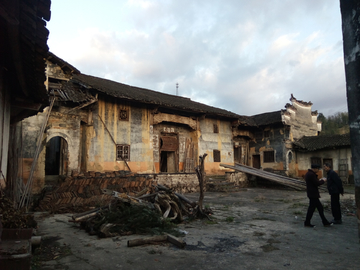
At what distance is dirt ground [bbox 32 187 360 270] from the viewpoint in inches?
153

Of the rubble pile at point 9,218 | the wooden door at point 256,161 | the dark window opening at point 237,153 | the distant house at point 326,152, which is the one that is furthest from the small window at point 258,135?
the rubble pile at point 9,218

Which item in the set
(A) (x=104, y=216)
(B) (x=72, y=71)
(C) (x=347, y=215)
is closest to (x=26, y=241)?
(A) (x=104, y=216)

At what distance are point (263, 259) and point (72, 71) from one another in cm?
Result: 1138

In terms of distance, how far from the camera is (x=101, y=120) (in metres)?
14.0

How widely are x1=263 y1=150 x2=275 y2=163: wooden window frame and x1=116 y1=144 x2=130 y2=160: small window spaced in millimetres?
13109

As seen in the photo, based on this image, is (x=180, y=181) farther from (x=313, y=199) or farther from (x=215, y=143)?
(x=313, y=199)

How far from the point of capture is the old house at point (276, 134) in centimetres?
2147

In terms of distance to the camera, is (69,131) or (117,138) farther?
(117,138)

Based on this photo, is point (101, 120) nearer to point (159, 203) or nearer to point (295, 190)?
point (159, 203)

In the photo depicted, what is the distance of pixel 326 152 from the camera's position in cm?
2050

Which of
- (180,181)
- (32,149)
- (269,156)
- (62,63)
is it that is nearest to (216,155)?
(180,181)

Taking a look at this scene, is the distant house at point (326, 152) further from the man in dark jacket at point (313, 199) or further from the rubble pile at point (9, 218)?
the rubble pile at point (9, 218)

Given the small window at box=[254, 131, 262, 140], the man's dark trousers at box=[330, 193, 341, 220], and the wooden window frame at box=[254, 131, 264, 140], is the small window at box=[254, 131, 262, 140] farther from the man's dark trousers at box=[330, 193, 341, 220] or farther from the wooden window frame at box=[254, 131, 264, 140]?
the man's dark trousers at box=[330, 193, 341, 220]

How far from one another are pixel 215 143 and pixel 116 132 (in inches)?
314
